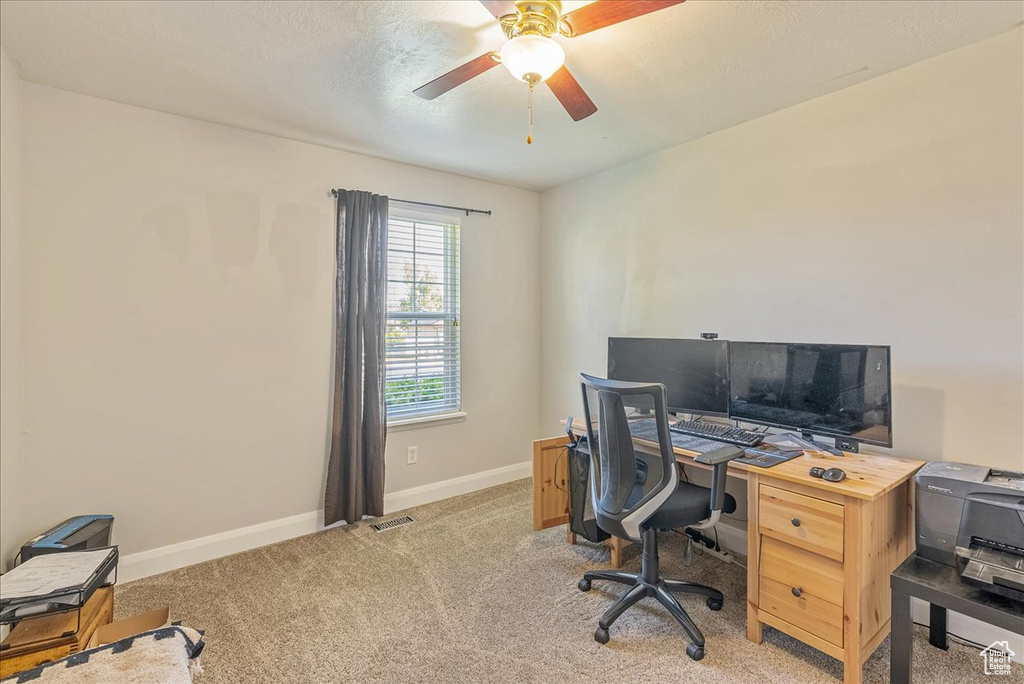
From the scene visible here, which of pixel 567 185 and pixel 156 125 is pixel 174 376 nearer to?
pixel 156 125

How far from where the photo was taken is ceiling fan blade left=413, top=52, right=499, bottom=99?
5.32ft

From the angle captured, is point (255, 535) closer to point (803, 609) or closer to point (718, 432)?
point (718, 432)

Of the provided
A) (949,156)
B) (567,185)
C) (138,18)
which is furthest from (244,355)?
(949,156)

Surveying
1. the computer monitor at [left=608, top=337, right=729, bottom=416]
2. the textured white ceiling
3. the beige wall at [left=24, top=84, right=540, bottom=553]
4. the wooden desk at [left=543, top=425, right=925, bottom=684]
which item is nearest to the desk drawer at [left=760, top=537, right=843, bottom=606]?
the wooden desk at [left=543, top=425, right=925, bottom=684]

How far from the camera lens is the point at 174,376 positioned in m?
2.56

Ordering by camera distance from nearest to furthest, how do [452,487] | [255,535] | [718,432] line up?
[718,432], [255,535], [452,487]

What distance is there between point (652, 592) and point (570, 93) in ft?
7.05

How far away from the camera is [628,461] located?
1883 mm

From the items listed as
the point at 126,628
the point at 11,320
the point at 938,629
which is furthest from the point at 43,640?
the point at 938,629

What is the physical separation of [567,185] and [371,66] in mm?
2091

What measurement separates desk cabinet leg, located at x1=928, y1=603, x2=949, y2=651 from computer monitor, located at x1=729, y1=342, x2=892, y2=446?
2.47 ft

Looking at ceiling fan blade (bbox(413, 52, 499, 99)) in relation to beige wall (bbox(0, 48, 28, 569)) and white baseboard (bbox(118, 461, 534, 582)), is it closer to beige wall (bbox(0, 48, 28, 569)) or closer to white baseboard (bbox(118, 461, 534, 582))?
beige wall (bbox(0, 48, 28, 569))

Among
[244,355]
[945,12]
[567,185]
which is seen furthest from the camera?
[567,185]

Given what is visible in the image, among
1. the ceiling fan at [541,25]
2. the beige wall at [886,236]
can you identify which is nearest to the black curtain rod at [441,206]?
the beige wall at [886,236]
